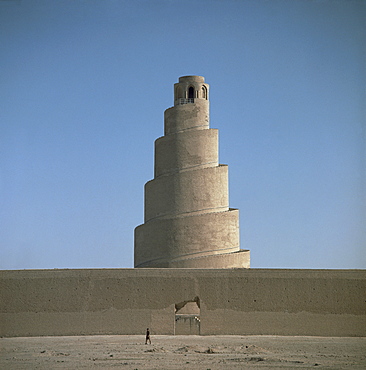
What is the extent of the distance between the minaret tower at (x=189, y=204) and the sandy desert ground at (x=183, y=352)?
5.73m

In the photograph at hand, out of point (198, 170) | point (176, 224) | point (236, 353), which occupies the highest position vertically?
point (198, 170)

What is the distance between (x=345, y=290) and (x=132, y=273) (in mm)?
6459

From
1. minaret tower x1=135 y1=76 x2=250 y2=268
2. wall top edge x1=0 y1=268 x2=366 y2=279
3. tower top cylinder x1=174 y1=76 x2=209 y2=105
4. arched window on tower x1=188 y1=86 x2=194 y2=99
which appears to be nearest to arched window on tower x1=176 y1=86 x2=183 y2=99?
tower top cylinder x1=174 y1=76 x2=209 y2=105

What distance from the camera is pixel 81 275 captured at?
73.4ft

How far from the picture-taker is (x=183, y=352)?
→ 17.0m

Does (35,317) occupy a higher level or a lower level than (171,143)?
lower

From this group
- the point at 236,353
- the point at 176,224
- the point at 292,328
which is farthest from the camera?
the point at 176,224

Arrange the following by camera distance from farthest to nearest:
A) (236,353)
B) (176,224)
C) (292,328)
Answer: (176,224), (292,328), (236,353)

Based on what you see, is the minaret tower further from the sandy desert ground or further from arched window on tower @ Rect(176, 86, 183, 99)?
the sandy desert ground

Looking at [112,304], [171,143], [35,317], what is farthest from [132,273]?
[171,143]

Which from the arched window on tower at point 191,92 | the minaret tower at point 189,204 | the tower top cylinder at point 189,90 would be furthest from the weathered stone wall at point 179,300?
the arched window on tower at point 191,92

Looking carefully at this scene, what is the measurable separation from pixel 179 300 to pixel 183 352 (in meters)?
5.26

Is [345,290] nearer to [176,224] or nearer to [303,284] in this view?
[303,284]

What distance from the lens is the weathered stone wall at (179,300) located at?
22.0 meters
